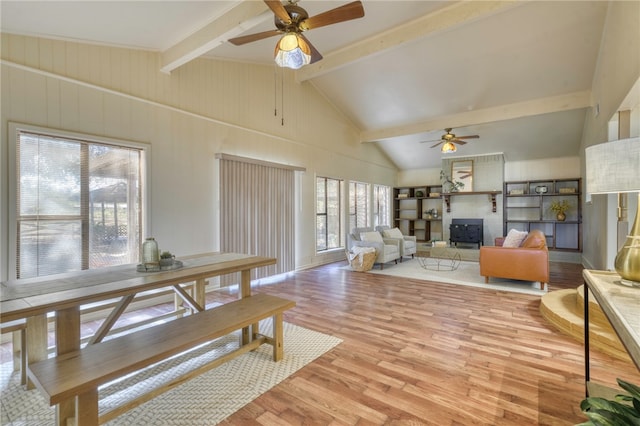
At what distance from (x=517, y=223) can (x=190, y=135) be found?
9103 mm

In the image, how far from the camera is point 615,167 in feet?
5.05

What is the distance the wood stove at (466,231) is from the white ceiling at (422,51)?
2117 mm

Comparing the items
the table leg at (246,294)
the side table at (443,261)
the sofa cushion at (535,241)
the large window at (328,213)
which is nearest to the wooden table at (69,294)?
the table leg at (246,294)

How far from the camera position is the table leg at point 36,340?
1.92 meters

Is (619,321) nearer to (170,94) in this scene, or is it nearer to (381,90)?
(170,94)

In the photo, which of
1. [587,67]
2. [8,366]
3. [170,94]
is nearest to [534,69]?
[587,67]

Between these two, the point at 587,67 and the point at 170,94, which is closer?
the point at 170,94

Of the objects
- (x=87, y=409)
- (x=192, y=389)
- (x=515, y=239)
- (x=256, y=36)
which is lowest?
(x=192, y=389)

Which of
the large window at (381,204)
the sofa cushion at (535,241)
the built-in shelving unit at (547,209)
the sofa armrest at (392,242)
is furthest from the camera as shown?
the large window at (381,204)

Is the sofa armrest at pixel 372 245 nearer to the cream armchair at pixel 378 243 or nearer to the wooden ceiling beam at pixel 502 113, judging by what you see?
the cream armchair at pixel 378 243

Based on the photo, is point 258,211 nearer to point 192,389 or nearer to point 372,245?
→ point 372,245

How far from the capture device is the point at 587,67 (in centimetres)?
505

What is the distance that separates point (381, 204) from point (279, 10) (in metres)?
8.19

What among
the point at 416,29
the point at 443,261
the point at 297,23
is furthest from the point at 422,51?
the point at 443,261
